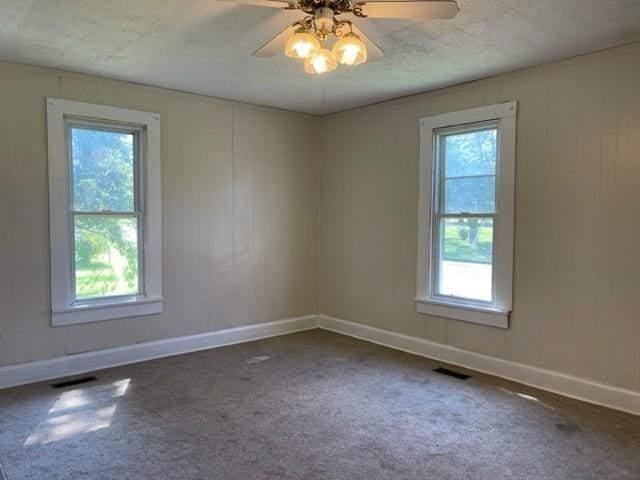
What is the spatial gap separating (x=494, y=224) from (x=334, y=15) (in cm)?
237

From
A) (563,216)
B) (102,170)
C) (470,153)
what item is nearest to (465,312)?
(563,216)

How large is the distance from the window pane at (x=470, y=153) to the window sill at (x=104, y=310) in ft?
9.72

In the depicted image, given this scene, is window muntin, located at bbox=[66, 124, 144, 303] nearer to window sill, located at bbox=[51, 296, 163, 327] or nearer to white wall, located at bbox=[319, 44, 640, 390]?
window sill, located at bbox=[51, 296, 163, 327]

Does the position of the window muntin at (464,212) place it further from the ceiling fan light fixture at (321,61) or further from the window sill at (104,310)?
the window sill at (104,310)

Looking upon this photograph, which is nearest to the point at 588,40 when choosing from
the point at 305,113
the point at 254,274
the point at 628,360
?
the point at 628,360

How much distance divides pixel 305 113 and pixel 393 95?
1238mm

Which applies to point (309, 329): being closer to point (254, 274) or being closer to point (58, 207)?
point (254, 274)

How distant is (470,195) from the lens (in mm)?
4215

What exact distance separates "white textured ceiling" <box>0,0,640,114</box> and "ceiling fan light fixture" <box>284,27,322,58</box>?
1.25 feet

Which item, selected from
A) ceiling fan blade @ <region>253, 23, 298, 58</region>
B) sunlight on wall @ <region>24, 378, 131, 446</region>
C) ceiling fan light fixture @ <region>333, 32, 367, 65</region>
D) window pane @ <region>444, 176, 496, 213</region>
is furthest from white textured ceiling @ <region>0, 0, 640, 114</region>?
sunlight on wall @ <region>24, 378, 131, 446</region>

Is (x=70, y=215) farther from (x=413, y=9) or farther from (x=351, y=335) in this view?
(x=413, y=9)

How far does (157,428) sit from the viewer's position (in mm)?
2947

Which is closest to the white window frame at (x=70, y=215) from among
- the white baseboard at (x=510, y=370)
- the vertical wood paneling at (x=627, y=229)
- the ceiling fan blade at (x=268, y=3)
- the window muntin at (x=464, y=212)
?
the white baseboard at (x=510, y=370)

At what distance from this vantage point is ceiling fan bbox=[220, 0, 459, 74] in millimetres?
2117
